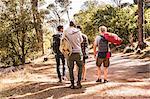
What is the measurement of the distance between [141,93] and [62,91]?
232 cm

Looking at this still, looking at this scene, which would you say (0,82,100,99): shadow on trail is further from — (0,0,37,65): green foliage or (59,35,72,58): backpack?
(0,0,37,65): green foliage

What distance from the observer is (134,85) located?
11508 mm

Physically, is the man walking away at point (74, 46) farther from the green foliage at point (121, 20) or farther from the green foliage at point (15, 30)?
the green foliage at point (121, 20)

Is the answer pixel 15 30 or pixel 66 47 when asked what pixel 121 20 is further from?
pixel 66 47

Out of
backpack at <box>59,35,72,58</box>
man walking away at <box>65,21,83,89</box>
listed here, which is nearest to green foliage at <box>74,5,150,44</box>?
man walking away at <box>65,21,83,89</box>

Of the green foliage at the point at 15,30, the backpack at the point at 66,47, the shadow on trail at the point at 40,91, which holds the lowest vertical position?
the shadow on trail at the point at 40,91

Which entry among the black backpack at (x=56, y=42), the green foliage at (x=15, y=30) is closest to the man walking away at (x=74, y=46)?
the black backpack at (x=56, y=42)

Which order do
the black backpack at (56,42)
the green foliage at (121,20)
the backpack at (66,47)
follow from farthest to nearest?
the green foliage at (121,20) < the black backpack at (56,42) < the backpack at (66,47)

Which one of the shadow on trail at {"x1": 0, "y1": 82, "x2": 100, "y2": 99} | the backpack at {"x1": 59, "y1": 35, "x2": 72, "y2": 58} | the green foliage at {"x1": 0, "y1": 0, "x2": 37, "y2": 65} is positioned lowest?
the shadow on trail at {"x1": 0, "y1": 82, "x2": 100, "y2": 99}

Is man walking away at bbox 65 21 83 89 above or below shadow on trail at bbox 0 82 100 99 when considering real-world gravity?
above

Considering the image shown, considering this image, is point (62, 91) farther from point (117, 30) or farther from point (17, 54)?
point (117, 30)

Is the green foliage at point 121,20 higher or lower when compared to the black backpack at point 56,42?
higher

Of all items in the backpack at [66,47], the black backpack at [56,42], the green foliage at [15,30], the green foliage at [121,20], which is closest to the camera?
the backpack at [66,47]

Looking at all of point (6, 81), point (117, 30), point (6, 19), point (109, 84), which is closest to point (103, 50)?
point (109, 84)
